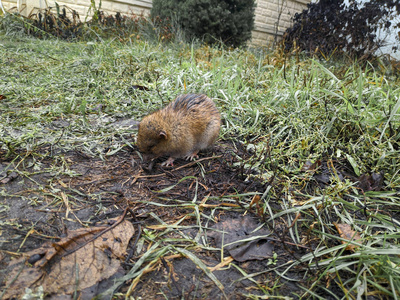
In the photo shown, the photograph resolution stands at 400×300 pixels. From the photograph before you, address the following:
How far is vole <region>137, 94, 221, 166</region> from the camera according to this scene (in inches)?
96.0

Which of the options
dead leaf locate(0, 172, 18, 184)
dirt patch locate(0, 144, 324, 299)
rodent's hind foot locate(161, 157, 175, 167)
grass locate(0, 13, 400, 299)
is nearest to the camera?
dirt patch locate(0, 144, 324, 299)

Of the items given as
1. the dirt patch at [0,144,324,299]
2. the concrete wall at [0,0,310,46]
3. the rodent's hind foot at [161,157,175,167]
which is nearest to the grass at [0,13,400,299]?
the dirt patch at [0,144,324,299]

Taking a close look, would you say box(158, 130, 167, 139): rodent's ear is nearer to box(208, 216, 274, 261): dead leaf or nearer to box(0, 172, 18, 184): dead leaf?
box(208, 216, 274, 261): dead leaf

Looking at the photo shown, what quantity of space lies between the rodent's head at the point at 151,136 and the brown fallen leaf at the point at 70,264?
0.97 meters

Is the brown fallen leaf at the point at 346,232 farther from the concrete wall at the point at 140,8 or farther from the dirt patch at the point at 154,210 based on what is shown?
the concrete wall at the point at 140,8

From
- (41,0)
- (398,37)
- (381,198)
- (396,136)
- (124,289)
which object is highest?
(398,37)

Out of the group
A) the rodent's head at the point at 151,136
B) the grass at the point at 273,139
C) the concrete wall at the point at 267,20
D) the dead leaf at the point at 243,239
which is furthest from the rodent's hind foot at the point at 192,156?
the concrete wall at the point at 267,20

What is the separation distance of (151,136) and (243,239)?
1197mm

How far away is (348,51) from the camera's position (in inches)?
305

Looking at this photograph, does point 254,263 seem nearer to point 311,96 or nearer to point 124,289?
point 124,289

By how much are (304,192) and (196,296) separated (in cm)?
131

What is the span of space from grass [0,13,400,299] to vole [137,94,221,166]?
0.33m

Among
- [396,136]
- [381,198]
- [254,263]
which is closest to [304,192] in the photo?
[381,198]

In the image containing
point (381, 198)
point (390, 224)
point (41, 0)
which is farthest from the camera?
point (41, 0)
